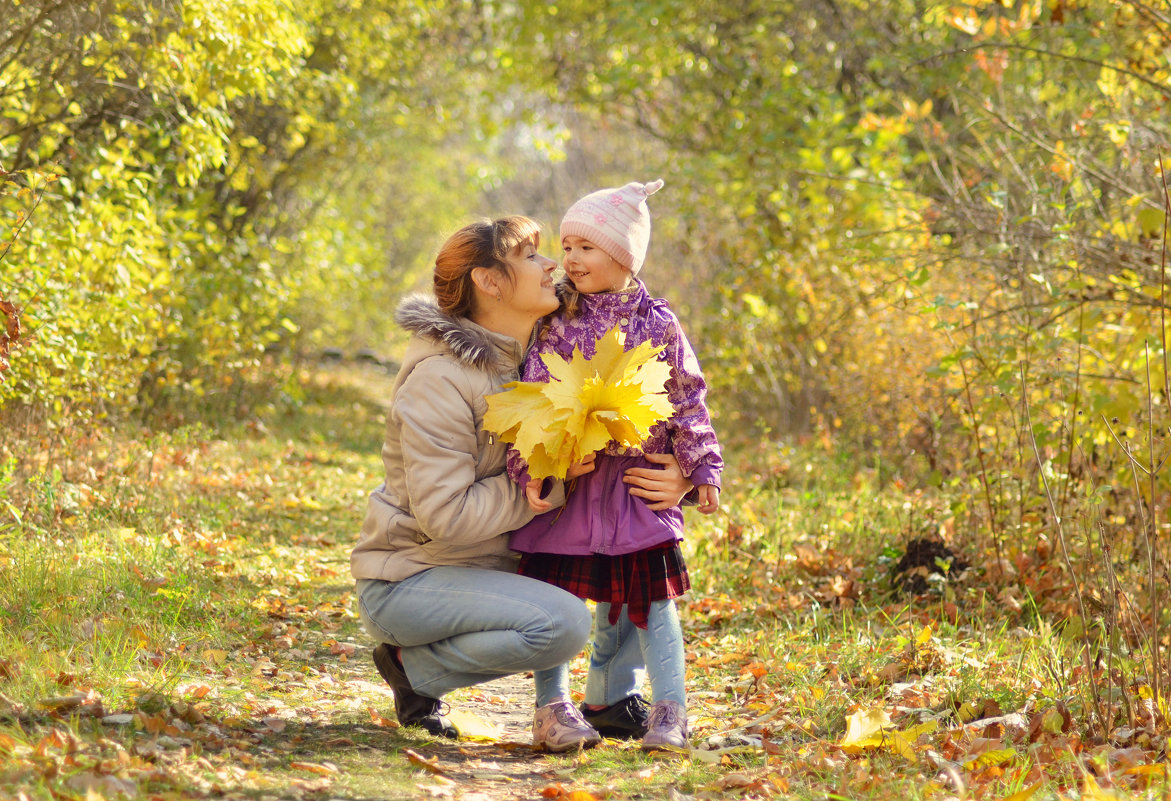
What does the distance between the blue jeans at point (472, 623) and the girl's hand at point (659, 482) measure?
1.20 ft

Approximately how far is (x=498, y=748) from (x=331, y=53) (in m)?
8.06

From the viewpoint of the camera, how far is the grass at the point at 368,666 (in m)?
2.60

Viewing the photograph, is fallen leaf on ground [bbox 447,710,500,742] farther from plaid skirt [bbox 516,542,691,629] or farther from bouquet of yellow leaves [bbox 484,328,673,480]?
bouquet of yellow leaves [bbox 484,328,673,480]

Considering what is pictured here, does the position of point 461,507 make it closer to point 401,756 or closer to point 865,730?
point 401,756

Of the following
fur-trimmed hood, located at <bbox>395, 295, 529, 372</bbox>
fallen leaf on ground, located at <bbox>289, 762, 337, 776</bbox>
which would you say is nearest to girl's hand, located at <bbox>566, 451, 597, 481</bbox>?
fur-trimmed hood, located at <bbox>395, 295, 529, 372</bbox>

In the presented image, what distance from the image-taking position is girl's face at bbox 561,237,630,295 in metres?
3.07

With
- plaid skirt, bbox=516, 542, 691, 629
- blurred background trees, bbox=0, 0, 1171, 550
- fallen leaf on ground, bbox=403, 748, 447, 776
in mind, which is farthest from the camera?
blurred background trees, bbox=0, 0, 1171, 550

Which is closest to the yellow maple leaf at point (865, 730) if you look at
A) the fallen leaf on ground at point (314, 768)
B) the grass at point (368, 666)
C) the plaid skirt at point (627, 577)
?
the grass at point (368, 666)

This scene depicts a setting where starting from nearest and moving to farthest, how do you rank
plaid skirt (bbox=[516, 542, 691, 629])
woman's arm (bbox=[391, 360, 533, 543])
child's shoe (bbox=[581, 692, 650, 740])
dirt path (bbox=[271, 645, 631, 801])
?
1. dirt path (bbox=[271, 645, 631, 801])
2. woman's arm (bbox=[391, 360, 533, 543])
3. plaid skirt (bbox=[516, 542, 691, 629])
4. child's shoe (bbox=[581, 692, 650, 740])

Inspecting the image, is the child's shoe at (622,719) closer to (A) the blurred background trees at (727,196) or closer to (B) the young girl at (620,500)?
(B) the young girl at (620,500)

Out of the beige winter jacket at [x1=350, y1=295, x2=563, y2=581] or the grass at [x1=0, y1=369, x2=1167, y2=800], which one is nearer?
the grass at [x1=0, y1=369, x2=1167, y2=800]

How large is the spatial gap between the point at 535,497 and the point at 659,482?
1.20 feet

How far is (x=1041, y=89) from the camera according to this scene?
27.7ft

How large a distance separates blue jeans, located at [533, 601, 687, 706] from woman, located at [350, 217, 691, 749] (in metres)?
0.09
